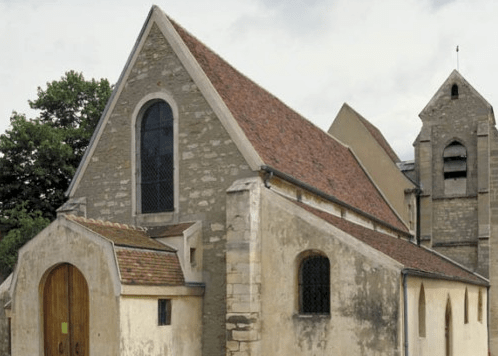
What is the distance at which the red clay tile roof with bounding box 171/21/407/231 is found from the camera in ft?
58.9

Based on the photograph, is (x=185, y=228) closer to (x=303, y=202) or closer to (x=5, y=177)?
(x=303, y=202)

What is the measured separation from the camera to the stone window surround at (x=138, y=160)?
56.7ft

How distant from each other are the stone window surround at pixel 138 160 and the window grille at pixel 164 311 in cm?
294

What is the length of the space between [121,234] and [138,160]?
132 inches

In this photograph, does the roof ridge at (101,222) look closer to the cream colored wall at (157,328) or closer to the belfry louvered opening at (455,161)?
the cream colored wall at (157,328)

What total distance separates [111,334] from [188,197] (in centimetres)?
479

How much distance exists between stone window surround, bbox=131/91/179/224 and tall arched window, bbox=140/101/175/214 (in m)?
0.12

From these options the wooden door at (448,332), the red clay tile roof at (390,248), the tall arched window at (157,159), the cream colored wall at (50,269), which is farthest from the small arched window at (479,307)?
the cream colored wall at (50,269)

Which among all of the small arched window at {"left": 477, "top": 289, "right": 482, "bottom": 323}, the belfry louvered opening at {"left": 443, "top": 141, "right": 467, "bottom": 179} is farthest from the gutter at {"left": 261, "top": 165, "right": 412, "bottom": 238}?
the belfry louvered opening at {"left": 443, "top": 141, "right": 467, "bottom": 179}

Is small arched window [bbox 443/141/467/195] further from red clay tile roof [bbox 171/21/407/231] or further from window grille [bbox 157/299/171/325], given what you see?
window grille [bbox 157/299/171/325]

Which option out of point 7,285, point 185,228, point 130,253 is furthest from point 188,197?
point 7,285

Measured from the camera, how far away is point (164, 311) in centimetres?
1480

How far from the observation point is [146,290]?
14000 millimetres

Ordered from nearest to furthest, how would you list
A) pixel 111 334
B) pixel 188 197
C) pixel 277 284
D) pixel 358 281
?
pixel 111 334 < pixel 358 281 < pixel 277 284 < pixel 188 197
